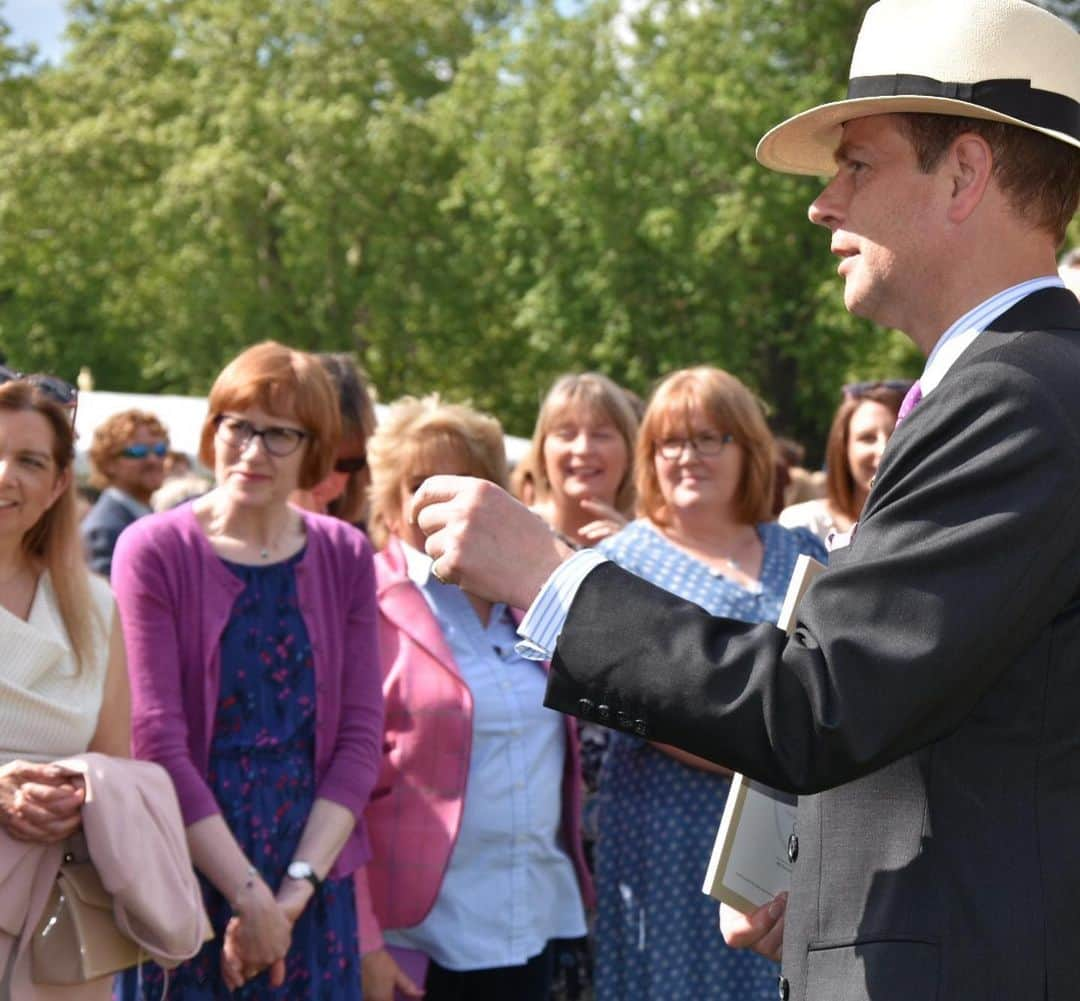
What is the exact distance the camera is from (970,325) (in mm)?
2148

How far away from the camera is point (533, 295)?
94.0ft

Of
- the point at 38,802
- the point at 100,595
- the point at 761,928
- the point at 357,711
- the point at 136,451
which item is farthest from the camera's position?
the point at 136,451

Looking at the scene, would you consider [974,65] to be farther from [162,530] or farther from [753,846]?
[162,530]

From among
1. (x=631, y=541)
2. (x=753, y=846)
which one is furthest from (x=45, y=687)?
(x=631, y=541)

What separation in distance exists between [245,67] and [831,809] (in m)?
33.0

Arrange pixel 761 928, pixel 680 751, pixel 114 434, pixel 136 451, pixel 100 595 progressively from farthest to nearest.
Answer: pixel 114 434, pixel 136 451, pixel 680 751, pixel 100 595, pixel 761 928

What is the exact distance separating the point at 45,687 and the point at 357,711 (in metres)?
0.90

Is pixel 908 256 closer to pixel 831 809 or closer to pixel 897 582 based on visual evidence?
pixel 897 582

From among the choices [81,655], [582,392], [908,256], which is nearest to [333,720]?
[81,655]

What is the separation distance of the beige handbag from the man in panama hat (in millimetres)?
1857

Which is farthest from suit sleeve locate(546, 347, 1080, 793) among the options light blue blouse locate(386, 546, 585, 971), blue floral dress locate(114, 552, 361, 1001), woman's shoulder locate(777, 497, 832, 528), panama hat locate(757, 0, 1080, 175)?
woman's shoulder locate(777, 497, 832, 528)

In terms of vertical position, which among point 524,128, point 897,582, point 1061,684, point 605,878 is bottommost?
point 605,878

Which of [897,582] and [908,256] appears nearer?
[897,582]

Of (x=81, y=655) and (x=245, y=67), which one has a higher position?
(x=245, y=67)
